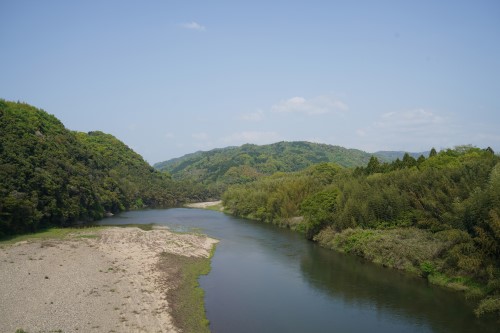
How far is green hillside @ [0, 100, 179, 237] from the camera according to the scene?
1870 inches

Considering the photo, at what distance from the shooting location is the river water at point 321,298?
2430cm

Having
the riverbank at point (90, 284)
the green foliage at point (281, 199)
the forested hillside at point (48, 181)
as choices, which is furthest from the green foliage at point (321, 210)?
the forested hillside at point (48, 181)

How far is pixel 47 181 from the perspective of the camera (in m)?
55.2

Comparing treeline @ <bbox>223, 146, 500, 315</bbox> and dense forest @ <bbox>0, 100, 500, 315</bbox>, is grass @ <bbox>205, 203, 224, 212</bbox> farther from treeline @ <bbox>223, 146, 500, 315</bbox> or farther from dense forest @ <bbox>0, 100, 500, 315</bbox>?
treeline @ <bbox>223, 146, 500, 315</bbox>

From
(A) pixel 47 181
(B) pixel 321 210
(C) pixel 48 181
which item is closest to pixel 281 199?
(B) pixel 321 210

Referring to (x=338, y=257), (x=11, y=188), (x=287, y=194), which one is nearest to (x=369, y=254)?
(x=338, y=257)

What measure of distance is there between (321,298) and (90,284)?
17891 mm

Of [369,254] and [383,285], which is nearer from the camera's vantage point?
[383,285]

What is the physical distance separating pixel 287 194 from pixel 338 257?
96.5 feet

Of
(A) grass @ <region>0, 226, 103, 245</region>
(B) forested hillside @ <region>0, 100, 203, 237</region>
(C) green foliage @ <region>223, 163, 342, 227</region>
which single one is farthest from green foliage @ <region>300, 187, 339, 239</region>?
(B) forested hillside @ <region>0, 100, 203, 237</region>

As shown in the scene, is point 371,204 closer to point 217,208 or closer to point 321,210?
point 321,210

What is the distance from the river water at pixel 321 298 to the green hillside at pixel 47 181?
82.4 feet

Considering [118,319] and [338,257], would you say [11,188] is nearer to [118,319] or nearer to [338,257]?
[118,319]

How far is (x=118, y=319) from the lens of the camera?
22719 millimetres
